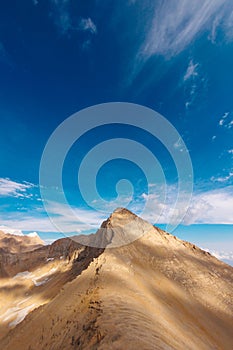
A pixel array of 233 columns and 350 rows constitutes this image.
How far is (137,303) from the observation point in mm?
15367

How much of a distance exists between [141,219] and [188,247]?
560 inches

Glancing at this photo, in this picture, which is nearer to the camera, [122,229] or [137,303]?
[137,303]

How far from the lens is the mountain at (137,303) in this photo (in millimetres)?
10594

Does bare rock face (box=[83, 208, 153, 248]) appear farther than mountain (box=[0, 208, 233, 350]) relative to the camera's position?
Yes

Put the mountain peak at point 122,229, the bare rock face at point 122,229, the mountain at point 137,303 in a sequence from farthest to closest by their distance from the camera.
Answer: the mountain peak at point 122,229
the bare rock face at point 122,229
the mountain at point 137,303

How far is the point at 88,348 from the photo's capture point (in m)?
8.98

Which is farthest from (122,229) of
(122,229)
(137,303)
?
(137,303)

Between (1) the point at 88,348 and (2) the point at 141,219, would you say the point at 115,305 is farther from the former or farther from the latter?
(2) the point at 141,219

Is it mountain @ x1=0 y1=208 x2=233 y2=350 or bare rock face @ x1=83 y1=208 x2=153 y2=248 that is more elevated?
bare rock face @ x1=83 y1=208 x2=153 y2=248

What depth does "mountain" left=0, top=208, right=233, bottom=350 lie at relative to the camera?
1059 cm

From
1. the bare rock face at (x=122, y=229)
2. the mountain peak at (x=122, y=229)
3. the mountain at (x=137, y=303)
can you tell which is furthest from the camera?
the mountain peak at (x=122, y=229)

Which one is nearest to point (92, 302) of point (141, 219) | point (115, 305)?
point (115, 305)

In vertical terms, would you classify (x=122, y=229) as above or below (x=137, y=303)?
above

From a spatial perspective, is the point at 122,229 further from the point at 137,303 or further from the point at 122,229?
the point at 137,303
